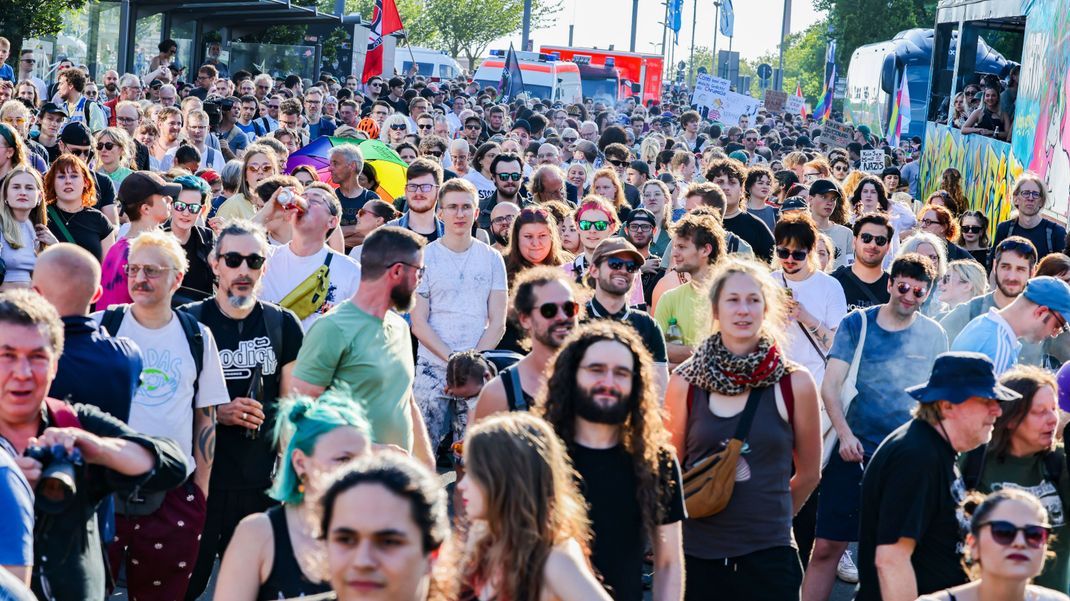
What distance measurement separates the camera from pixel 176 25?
2691 centimetres

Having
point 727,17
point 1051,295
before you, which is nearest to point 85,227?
point 1051,295

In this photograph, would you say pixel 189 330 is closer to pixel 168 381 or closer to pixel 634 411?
pixel 168 381

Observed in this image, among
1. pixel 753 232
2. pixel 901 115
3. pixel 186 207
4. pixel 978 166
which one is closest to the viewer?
pixel 186 207

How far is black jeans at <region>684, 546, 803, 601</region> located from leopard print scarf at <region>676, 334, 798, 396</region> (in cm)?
57

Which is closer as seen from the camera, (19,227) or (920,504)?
(920,504)

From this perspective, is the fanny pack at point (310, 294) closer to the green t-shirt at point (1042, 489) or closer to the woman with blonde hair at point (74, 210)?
the woman with blonde hair at point (74, 210)

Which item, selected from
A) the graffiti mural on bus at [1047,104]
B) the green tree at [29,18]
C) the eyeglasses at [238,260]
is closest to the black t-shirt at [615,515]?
the eyeglasses at [238,260]

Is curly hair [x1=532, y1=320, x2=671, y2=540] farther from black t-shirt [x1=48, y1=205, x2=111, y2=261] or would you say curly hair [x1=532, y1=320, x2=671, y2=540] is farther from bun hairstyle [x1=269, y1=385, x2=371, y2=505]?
black t-shirt [x1=48, y1=205, x2=111, y2=261]

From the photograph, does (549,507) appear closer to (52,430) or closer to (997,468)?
(52,430)

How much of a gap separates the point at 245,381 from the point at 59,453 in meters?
2.24

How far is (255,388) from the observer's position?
232 inches

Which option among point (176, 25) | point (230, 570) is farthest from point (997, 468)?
point (176, 25)

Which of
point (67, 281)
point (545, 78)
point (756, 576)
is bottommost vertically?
point (756, 576)

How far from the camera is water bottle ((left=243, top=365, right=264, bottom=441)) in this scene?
5.86 metres
